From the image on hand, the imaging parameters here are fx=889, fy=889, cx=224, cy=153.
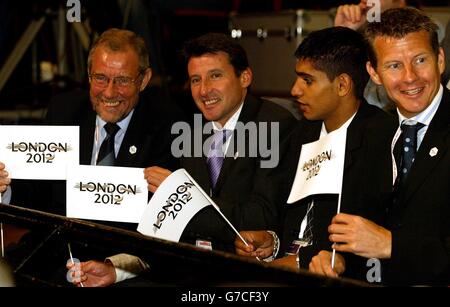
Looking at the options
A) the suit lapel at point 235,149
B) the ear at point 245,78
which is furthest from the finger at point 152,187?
the ear at point 245,78

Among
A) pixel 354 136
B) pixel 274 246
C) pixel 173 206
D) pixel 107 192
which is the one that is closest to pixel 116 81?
pixel 107 192

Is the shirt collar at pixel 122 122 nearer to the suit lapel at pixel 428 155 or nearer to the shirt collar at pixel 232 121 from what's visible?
the shirt collar at pixel 232 121

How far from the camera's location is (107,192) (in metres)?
3.26

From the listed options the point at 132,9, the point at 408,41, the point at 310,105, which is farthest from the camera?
the point at 132,9

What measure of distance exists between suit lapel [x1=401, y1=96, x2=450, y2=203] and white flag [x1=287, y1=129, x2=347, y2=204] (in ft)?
0.76

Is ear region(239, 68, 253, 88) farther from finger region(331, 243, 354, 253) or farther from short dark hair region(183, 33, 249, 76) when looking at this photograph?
finger region(331, 243, 354, 253)

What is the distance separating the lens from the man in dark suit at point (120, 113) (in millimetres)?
3699

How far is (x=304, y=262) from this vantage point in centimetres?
296

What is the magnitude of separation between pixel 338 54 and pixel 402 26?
0.41 meters

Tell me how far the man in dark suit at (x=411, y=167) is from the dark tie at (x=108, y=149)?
120cm

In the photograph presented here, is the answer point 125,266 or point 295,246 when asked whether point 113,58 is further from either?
point 295,246

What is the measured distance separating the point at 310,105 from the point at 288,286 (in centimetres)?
115
